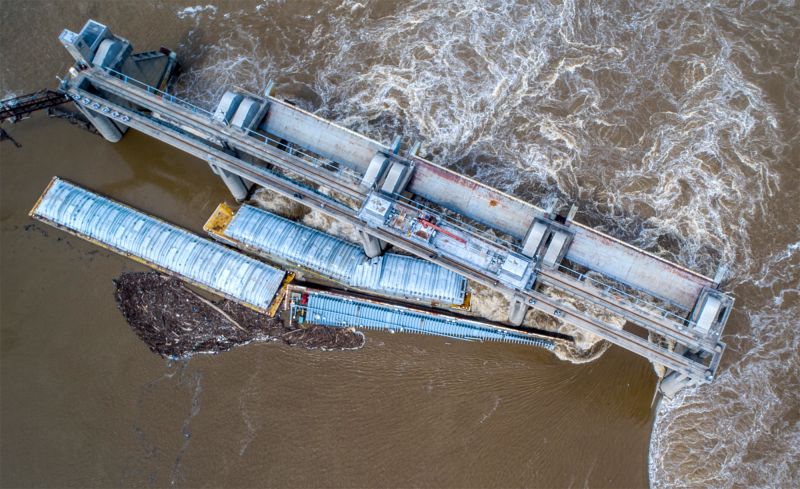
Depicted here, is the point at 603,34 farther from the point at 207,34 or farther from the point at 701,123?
the point at 207,34

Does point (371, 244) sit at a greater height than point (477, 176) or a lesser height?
lesser

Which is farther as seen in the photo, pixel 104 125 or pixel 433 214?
pixel 104 125

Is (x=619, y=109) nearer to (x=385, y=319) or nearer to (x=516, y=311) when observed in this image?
(x=516, y=311)

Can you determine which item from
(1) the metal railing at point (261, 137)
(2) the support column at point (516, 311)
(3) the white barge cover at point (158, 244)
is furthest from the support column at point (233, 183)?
(2) the support column at point (516, 311)

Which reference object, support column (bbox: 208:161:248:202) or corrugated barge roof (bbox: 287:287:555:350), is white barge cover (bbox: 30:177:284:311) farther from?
support column (bbox: 208:161:248:202)

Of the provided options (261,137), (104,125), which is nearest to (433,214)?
(261,137)

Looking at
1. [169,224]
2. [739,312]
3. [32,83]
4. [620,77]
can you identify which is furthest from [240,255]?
[739,312]
